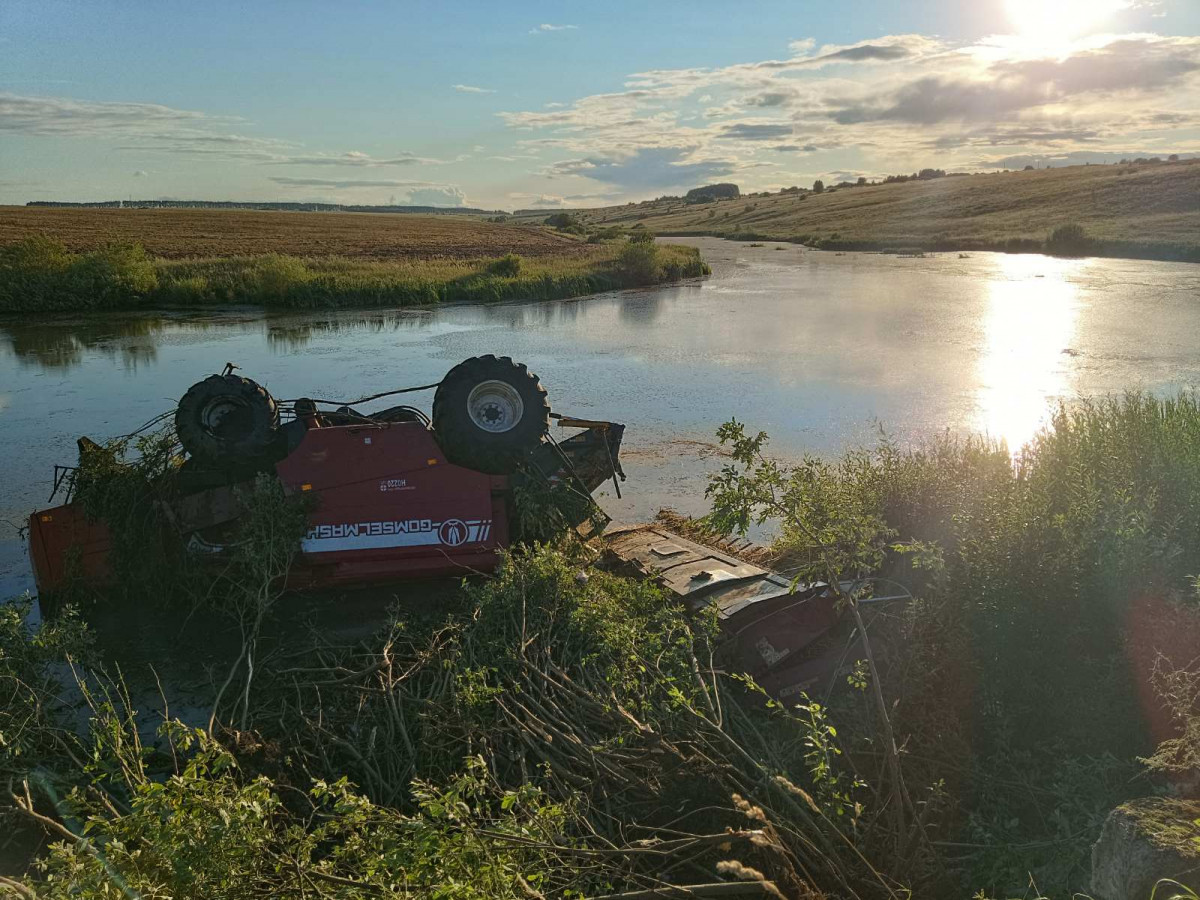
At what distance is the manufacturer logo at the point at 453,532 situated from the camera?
727 centimetres

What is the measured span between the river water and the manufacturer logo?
9.48 feet

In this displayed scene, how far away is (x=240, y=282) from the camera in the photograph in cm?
3011

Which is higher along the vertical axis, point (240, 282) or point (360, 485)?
point (240, 282)

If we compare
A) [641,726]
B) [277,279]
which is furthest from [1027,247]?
[641,726]

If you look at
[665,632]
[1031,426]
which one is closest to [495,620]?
[665,632]

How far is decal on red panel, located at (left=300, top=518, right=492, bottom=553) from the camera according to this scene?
7203mm

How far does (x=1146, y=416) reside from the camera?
839cm

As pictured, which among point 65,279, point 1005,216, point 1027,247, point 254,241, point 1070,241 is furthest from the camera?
point 1005,216

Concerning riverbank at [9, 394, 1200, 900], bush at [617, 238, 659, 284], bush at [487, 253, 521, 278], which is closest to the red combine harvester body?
riverbank at [9, 394, 1200, 900]

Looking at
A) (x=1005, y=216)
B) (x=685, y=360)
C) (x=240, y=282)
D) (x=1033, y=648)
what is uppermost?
(x=1005, y=216)

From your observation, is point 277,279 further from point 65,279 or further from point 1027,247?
point 1027,247

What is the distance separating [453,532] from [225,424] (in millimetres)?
2127

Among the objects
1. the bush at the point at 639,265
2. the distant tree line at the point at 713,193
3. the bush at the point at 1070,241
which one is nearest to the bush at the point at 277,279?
the bush at the point at 639,265

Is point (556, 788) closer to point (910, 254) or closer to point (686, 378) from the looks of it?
point (686, 378)
